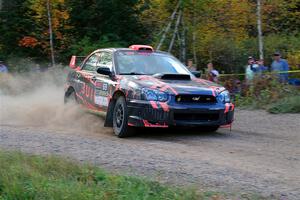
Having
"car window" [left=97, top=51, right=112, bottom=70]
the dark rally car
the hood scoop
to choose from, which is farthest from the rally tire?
the hood scoop

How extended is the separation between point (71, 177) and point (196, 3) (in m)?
15.3

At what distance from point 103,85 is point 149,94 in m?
1.53

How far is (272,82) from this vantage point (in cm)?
1653

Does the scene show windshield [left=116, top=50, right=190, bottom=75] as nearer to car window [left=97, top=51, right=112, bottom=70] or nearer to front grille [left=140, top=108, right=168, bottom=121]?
car window [left=97, top=51, right=112, bottom=70]

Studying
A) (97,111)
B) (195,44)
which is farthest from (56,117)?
(195,44)

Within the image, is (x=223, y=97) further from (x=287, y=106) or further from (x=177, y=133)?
(x=287, y=106)

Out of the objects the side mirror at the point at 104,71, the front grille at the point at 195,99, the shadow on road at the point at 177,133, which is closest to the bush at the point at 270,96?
the shadow on road at the point at 177,133

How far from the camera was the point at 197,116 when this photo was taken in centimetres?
1006

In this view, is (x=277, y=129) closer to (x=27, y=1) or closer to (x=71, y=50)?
(x=71, y=50)

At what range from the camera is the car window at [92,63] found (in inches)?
478

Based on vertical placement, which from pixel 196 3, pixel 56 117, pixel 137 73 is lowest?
pixel 56 117

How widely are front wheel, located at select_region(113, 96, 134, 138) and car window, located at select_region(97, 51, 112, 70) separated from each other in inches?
40.6

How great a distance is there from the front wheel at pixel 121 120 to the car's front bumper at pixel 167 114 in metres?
0.13

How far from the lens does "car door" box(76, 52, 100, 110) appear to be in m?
11.7
